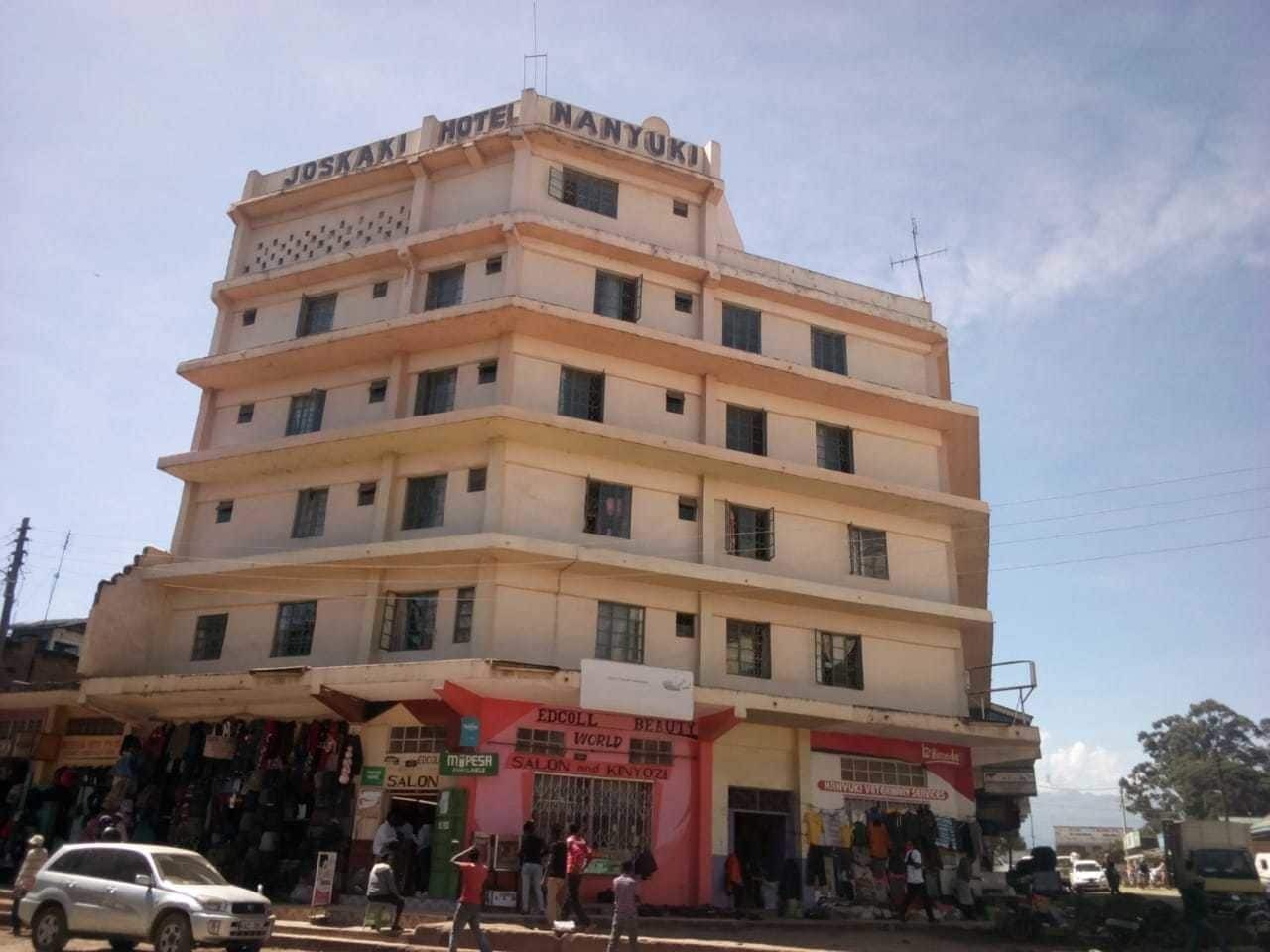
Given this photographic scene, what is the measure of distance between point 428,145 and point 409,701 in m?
14.3

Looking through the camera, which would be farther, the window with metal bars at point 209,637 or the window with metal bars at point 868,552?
the window with metal bars at point 868,552

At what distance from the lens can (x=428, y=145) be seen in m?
25.2

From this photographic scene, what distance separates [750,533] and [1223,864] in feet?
59.7

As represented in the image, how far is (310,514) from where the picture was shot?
77.9ft

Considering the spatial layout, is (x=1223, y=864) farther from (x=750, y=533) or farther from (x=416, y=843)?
(x=416, y=843)

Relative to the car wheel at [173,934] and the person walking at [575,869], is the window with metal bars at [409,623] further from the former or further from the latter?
the car wheel at [173,934]

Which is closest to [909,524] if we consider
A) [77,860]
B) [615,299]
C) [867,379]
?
[867,379]

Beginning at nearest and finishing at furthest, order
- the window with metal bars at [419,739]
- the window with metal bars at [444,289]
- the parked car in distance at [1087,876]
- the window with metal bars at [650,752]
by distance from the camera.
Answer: the window with metal bars at [419,739] → the window with metal bars at [650,752] → the window with metal bars at [444,289] → the parked car in distance at [1087,876]

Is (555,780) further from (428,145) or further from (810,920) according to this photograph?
(428,145)

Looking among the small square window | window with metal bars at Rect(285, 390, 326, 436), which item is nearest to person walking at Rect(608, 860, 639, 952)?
the small square window

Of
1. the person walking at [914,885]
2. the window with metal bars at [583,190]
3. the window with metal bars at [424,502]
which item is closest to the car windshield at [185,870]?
the window with metal bars at [424,502]

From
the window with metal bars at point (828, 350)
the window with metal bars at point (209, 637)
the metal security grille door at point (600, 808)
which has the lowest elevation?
the metal security grille door at point (600, 808)

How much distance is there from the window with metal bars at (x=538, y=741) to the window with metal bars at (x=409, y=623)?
2.96 metres

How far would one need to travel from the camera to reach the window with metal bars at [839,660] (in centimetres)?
2327
